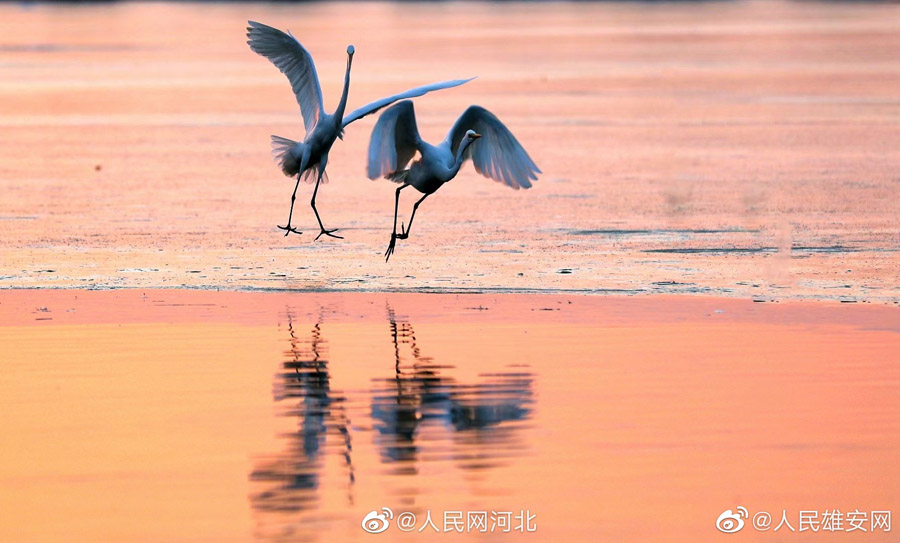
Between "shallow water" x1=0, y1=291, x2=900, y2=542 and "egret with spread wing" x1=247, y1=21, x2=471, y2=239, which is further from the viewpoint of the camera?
"egret with spread wing" x1=247, y1=21, x2=471, y2=239

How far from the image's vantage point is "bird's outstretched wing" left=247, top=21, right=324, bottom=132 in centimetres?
1528

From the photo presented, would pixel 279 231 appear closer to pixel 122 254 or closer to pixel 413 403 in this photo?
pixel 122 254

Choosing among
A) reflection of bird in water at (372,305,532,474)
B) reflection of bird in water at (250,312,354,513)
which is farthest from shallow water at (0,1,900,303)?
reflection of bird in water at (372,305,532,474)

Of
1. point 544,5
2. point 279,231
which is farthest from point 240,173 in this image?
point 544,5

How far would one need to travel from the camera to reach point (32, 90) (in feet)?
125

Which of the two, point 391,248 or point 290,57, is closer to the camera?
point 391,248

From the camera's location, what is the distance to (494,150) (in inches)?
613

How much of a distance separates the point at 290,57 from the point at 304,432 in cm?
657

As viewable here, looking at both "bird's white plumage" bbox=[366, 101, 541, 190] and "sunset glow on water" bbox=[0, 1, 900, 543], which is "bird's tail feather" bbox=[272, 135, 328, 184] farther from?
"bird's white plumage" bbox=[366, 101, 541, 190]

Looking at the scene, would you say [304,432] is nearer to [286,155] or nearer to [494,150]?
[494,150]

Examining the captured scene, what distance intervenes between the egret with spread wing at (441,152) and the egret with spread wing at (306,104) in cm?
30

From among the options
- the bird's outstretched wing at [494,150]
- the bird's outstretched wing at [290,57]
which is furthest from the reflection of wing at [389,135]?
the bird's outstretched wing at [290,57]

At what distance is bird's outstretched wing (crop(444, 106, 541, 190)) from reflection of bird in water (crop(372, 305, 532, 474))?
14.0ft

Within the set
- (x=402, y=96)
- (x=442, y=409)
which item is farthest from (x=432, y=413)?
(x=402, y=96)
